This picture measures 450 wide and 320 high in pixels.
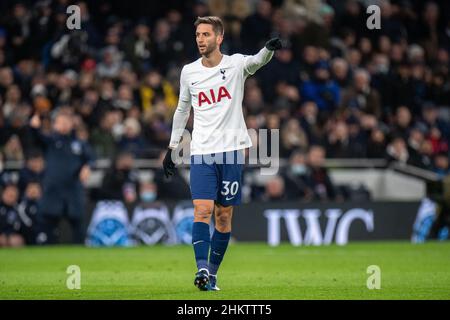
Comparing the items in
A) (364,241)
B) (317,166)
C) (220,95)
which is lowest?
(364,241)

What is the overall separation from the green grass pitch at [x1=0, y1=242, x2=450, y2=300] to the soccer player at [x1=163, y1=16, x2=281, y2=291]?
2.14 ft

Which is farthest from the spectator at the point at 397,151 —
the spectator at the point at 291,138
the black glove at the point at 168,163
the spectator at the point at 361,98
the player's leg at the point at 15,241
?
the black glove at the point at 168,163

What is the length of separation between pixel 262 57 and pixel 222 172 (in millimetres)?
1143

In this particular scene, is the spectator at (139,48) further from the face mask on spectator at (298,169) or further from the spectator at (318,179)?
the spectator at (318,179)

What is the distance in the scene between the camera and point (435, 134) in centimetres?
2253

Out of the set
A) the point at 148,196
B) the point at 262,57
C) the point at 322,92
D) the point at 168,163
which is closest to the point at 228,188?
the point at 168,163

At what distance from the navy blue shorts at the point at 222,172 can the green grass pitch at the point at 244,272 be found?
0.90 m

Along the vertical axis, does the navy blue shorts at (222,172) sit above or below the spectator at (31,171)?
above

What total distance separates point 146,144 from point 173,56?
97.6 inches

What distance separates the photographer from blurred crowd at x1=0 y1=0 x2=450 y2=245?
20.1 m

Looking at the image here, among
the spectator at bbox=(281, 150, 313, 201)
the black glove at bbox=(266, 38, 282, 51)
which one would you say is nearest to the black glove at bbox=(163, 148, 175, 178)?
the black glove at bbox=(266, 38, 282, 51)

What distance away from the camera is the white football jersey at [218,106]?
1027 cm
